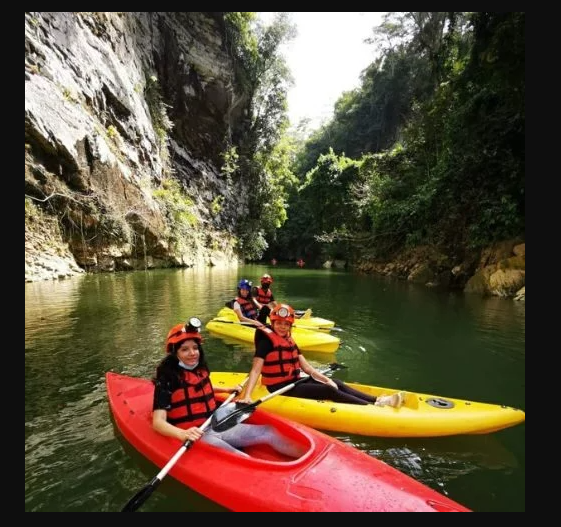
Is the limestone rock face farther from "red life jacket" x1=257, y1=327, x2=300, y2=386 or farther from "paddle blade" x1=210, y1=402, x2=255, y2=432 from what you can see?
"paddle blade" x1=210, y1=402, x2=255, y2=432

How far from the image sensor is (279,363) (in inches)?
147

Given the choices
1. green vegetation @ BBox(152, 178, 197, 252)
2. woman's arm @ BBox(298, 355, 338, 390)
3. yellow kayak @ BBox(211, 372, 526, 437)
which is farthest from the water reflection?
green vegetation @ BBox(152, 178, 197, 252)

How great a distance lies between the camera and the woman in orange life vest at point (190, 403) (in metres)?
2.70

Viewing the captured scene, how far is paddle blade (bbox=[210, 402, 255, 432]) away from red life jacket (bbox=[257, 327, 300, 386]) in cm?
65

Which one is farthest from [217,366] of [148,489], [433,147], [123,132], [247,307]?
[433,147]

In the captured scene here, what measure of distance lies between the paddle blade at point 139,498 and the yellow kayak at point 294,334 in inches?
150

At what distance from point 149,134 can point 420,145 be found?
47.9 ft

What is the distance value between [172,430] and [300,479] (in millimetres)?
960

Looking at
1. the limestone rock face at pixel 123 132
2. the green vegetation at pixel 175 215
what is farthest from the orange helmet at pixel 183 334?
the green vegetation at pixel 175 215

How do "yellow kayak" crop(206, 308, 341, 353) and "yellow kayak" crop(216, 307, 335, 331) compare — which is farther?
"yellow kayak" crop(216, 307, 335, 331)

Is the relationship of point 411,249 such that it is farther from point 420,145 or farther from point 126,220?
point 126,220

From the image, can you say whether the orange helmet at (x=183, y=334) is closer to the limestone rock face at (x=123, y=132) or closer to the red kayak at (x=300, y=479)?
the red kayak at (x=300, y=479)

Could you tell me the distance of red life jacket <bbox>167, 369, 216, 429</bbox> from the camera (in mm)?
2785

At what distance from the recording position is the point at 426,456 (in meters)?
3.10
